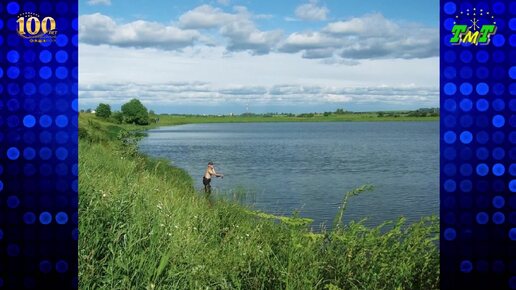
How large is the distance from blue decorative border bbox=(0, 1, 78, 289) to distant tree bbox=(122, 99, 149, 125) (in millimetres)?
43625

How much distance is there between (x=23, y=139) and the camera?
3172 mm

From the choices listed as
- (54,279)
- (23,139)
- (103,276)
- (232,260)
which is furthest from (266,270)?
(23,139)

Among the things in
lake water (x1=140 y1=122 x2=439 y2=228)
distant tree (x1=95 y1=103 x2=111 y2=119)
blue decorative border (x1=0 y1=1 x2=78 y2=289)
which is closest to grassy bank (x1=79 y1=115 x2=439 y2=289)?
blue decorative border (x1=0 y1=1 x2=78 y2=289)

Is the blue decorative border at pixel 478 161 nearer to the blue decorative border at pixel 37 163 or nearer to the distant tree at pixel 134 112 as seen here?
the blue decorative border at pixel 37 163

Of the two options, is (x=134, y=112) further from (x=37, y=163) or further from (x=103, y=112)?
(x=37, y=163)

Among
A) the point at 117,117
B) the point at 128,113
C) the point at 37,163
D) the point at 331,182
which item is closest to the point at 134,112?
the point at 128,113

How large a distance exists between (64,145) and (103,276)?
Answer: 182cm

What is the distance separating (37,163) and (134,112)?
153 ft

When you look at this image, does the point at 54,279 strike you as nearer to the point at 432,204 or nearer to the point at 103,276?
the point at 103,276

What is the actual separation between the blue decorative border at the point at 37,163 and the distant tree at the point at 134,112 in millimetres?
43625

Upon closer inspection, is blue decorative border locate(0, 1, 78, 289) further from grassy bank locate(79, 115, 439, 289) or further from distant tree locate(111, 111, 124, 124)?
distant tree locate(111, 111, 124, 124)

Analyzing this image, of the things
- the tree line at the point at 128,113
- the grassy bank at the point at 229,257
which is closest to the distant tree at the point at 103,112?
the tree line at the point at 128,113

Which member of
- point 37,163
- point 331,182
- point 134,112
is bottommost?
point 331,182

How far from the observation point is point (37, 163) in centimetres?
318
